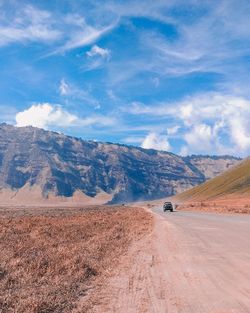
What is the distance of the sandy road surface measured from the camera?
9.88m

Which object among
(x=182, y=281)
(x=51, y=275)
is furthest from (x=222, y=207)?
(x=51, y=275)

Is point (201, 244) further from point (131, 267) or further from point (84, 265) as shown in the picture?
point (84, 265)

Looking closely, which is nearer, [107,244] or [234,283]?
[234,283]

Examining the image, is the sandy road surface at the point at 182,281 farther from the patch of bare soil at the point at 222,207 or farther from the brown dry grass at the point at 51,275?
the patch of bare soil at the point at 222,207

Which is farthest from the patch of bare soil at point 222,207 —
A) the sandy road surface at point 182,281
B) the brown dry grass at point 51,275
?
the brown dry grass at point 51,275

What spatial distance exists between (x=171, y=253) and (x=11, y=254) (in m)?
6.22

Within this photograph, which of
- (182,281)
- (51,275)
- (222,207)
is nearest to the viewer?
(51,275)

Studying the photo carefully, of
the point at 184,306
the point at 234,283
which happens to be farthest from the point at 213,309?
the point at 234,283

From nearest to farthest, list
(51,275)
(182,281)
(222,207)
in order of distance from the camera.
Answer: (51,275) → (182,281) → (222,207)

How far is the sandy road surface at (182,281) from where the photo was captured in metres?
9.88

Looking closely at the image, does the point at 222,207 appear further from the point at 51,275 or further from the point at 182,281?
the point at 51,275

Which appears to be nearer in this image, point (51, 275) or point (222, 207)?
point (51, 275)

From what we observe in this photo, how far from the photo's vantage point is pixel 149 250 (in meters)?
20.2

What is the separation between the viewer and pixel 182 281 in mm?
12805
